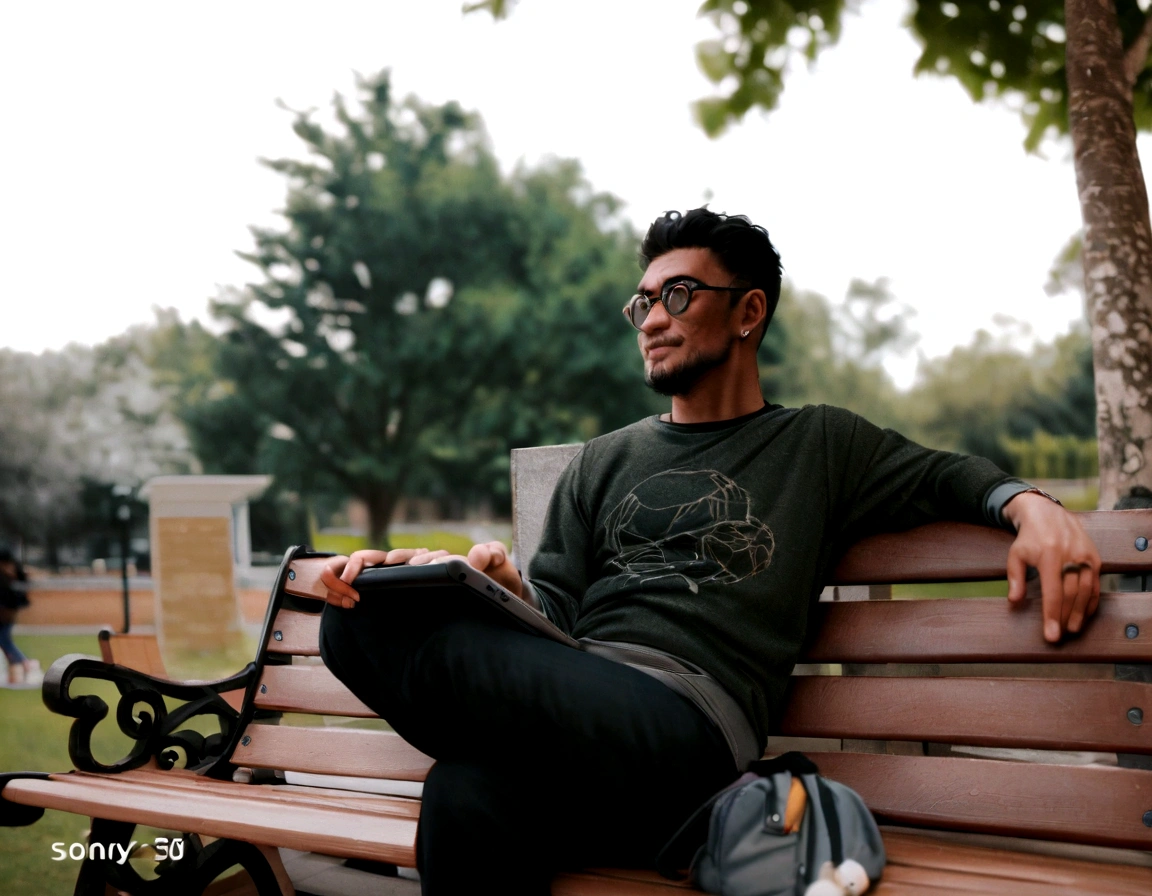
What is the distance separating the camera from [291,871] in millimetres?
3047

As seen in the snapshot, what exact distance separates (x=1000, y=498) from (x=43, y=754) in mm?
9819

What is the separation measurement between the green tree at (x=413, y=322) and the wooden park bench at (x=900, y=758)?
1524cm

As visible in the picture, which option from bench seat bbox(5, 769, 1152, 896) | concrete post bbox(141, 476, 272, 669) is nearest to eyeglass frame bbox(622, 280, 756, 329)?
bench seat bbox(5, 769, 1152, 896)

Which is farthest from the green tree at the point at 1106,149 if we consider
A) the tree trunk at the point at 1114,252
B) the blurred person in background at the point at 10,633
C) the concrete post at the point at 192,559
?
the blurred person in background at the point at 10,633

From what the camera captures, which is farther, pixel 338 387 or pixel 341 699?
pixel 338 387

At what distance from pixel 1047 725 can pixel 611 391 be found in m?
16.1

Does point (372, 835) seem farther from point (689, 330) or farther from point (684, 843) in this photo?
point (689, 330)

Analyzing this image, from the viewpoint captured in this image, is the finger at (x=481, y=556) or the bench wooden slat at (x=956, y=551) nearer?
the bench wooden slat at (x=956, y=551)

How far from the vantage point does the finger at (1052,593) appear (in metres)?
1.64

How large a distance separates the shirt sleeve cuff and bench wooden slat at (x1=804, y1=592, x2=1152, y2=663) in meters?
0.15

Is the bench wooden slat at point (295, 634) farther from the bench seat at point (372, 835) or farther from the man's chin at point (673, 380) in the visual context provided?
the man's chin at point (673, 380)

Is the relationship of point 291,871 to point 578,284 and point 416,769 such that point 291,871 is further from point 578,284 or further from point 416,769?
point 578,284

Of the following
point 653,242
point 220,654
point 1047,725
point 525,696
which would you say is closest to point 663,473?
point 653,242

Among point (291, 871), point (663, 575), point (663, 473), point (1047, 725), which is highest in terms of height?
point (663, 473)
